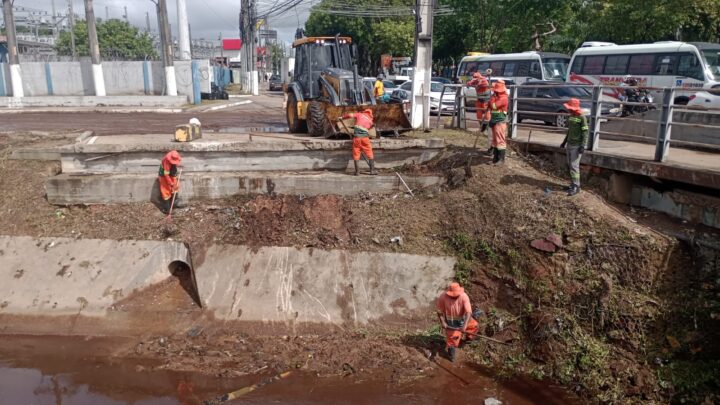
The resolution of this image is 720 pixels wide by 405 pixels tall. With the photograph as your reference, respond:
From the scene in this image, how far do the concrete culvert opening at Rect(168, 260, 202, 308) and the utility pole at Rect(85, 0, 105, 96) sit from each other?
21305 mm

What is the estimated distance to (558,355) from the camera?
700 cm

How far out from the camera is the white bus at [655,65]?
1681 centimetres

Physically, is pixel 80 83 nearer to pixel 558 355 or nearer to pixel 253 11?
pixel 253 11

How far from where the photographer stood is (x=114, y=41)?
60469 millimetres

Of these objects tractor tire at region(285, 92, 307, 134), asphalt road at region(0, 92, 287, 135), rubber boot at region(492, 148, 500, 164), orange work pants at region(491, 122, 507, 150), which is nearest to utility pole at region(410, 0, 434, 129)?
tractor tire at region(285, 92, 307, 134)

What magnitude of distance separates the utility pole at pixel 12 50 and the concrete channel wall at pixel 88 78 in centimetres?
142

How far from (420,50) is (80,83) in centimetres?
2403

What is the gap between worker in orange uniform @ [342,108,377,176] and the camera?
9875 millimetres

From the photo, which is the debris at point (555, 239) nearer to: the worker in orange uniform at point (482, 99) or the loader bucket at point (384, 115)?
the worker in orange uniform at point (482, 99)

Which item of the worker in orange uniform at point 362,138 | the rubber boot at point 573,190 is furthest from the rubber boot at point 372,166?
the rubber boot at point 573,190

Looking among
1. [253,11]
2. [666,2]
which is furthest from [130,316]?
[253,11]

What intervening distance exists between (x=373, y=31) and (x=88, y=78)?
2310cm

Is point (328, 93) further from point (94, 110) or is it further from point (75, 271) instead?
point (94, 110)

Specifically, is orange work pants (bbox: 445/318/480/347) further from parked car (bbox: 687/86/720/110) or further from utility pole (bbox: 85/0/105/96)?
utility pole (bbox: 85/0/105/96)
